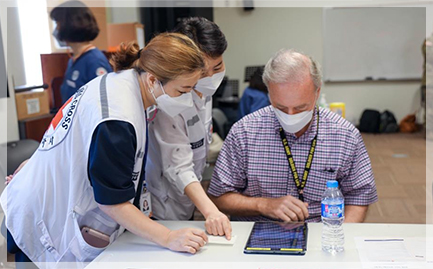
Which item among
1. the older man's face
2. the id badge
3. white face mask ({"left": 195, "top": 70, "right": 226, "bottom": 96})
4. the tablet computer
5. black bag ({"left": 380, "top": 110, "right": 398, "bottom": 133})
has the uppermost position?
white face mask ({"left": 195, "top": 70, "right": 226, "bottom": 96})

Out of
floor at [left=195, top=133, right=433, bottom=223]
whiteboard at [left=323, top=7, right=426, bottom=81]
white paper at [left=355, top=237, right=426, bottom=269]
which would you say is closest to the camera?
white paper at [left=355, top=237, right=426, bottom=269]

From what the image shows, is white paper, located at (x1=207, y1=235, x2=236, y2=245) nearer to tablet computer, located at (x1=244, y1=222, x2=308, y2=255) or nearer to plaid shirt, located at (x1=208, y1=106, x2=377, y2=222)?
tablet computer, located at (x1=244, y1=222, x2=308, y2=255)

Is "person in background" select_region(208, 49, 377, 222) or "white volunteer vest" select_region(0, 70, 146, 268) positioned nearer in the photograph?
"white volunteer vest" select_region(0, 70, 146, 268)

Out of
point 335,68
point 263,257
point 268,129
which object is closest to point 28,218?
point 263,257

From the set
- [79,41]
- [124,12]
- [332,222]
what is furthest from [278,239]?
[124,12]

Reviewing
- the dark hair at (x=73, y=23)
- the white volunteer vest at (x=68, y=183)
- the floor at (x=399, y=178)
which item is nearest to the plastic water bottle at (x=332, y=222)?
the white volunteer vest at (x=68, y=183)

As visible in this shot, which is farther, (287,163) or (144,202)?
(287,163)

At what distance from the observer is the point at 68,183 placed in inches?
52.1

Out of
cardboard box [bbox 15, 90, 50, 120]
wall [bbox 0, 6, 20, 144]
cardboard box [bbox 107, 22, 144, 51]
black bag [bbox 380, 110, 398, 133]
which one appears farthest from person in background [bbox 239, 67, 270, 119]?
black bag [bbox 380, 110, 398, 133]

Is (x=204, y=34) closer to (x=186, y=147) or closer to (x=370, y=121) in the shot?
(x=186, y=147)

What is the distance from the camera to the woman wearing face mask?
161 cm

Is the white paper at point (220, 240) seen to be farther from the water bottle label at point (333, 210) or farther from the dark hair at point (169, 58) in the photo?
the dark hair at point (169, 58)

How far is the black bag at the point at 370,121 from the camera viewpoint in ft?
22.2

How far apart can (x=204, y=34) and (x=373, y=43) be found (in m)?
5.79
